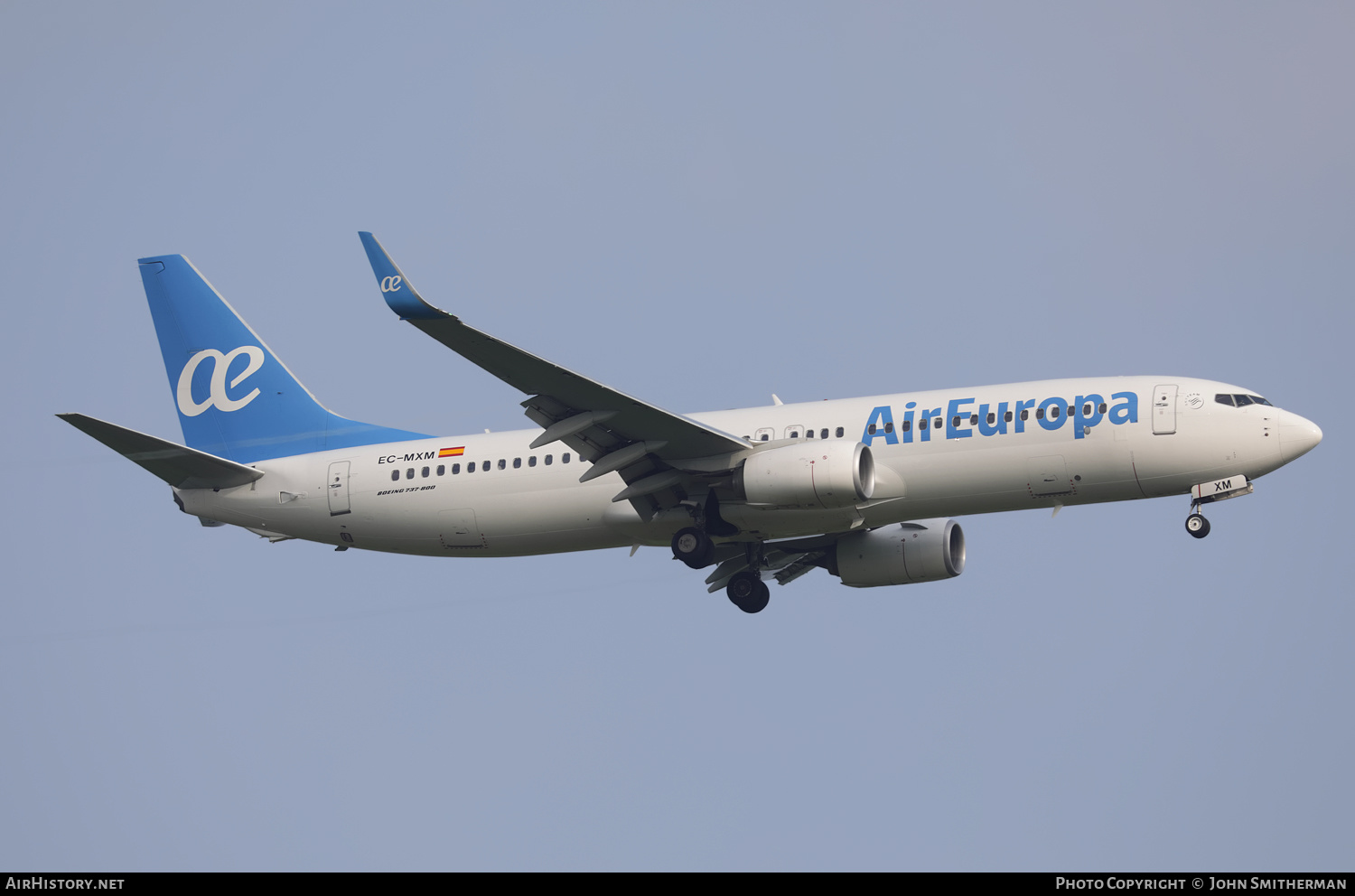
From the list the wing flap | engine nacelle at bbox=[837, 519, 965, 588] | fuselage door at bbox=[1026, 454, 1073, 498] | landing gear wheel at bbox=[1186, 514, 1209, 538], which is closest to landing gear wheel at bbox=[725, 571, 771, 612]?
engine nacelle at bbox=[837, 519, 965, 588]

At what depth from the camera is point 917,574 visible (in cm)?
4034

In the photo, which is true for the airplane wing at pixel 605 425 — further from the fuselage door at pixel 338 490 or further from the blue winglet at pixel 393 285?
the fuselage door at pixel 338 490

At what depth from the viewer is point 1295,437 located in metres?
34.6

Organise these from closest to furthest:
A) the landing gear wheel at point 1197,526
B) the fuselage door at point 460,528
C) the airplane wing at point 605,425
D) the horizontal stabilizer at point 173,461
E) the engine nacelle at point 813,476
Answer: the airplane wing at point 605,425 → the engine nacelle at point 813,476 → the landing gear wheel at point 1197,526 → the horizontal stabilizer at point 173,461 → the fuselage door at point 460,528

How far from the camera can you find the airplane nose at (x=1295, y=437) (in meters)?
34.6

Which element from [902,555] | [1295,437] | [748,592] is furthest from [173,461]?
[1295,437]

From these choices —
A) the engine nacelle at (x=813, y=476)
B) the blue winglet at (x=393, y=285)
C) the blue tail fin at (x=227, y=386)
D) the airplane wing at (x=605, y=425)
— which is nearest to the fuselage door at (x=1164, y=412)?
the engine nacelle at (x=813, y=476)

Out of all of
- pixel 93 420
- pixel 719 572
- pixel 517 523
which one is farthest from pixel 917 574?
pixel 93 420

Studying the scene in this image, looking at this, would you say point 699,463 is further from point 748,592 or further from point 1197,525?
point 1197,525

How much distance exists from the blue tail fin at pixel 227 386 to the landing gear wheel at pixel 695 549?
26.4 ft

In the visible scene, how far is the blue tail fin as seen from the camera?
41406mm

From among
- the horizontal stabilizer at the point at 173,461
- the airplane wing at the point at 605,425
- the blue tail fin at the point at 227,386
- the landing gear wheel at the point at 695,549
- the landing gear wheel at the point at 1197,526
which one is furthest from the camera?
the blue tail fin at the point at 227,386

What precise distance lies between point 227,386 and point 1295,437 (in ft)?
86.7

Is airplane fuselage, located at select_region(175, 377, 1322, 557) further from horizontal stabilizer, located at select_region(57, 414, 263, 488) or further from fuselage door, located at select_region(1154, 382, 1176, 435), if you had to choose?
horizontal stabilizer, located at select_region(57, 414, 263, 488)
